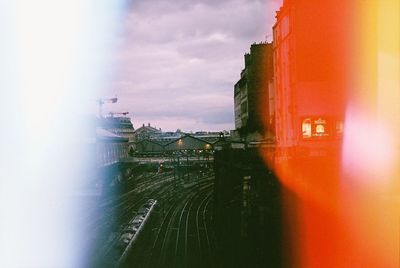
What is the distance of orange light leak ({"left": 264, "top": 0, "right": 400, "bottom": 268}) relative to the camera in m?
11.9

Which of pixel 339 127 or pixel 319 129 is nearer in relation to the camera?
pixel 339 127

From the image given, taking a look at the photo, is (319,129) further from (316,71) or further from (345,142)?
(345,142)

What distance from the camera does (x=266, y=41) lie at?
49.8 meters

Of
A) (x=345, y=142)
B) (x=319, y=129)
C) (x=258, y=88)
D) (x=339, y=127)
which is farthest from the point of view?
(x=258, y=88)

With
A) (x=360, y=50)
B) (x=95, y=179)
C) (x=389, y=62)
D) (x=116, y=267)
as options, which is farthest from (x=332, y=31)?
(x=95, y=179)

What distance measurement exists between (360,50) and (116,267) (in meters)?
18.7

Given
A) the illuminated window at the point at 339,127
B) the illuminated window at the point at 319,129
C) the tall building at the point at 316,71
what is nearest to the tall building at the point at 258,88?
the tall building at the point at 316,71

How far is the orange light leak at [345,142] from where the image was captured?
38.9 ft

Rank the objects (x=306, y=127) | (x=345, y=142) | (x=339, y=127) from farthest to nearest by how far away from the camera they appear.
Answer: (x=306, y=127), (x=339, y=127), (x=345, y=142)

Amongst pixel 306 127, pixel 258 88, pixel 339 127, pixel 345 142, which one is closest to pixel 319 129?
pixel 306 127

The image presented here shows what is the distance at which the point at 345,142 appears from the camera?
59.8ft

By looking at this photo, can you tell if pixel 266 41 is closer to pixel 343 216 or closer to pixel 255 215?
pixel 255 215

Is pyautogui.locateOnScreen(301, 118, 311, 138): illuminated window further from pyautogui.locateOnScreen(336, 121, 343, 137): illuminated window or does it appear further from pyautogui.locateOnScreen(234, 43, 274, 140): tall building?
pyautogui.locateOnScreen(234, 43, 274, 140): tall building

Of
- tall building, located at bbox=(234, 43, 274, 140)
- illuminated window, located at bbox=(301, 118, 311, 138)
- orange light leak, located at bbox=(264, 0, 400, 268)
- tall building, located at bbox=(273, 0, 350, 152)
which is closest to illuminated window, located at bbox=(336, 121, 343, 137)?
tall building, located at bbox=(273, 0, 350, 152)
